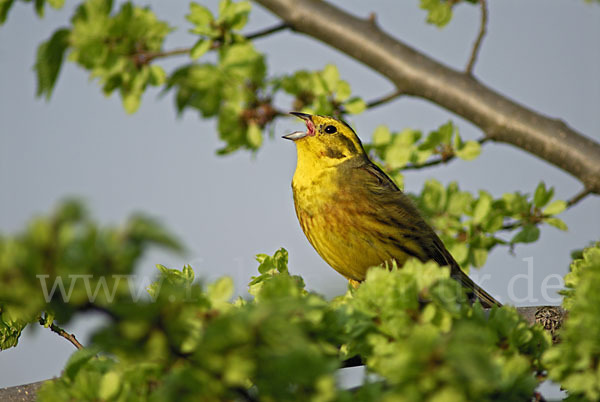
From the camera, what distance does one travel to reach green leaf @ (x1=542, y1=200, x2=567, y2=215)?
397cm

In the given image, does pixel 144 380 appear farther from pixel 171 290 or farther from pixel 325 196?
pixel 325 196

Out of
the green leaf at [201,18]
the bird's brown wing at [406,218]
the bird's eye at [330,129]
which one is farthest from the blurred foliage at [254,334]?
the bird's eye at [330,129]

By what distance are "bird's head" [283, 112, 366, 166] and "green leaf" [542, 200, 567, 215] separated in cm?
142

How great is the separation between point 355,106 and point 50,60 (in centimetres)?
168

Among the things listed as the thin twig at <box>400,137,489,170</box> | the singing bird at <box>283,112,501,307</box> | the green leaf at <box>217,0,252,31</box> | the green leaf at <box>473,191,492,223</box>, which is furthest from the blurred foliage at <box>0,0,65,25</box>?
the green leaf at <box>473,191,492,223</box>

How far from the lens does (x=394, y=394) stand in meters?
1.39

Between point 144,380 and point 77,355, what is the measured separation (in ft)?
1.12

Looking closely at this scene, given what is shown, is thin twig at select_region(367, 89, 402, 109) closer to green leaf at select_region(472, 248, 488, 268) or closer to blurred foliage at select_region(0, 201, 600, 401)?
green leaf at select_region(472, 248, 488, 268)

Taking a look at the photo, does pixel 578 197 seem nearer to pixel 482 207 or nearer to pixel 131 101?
pixel 482 207

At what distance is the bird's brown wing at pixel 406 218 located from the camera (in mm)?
4660

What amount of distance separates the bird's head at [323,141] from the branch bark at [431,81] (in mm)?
798

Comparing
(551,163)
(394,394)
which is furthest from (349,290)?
(551,163)

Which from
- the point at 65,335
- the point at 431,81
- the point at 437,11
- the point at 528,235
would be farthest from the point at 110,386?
the point at 437,11

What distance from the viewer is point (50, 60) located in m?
3.10
